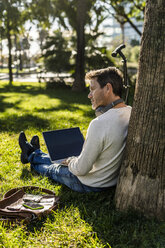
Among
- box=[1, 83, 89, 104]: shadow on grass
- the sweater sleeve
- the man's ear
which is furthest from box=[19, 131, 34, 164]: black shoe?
box=[1, 83, 89, 104]: shadow on grass

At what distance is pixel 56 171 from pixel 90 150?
1.00 metres

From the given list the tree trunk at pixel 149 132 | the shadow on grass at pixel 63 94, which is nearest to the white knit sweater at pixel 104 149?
the tree trunk at pixel 149 132

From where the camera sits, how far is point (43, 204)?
307 cm

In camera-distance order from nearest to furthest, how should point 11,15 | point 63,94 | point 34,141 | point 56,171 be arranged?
point 56,171 → point 34,141 → point 63,94 → point 11,15

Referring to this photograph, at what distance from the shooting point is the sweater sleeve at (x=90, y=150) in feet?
9.14

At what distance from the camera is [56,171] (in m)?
3.67

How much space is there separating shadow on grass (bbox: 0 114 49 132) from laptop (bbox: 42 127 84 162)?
2804 mm

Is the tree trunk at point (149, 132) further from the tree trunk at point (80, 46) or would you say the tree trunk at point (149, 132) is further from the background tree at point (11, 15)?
the background tree at point (11, 15)

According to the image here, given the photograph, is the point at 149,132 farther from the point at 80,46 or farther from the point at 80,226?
the point at 80,46

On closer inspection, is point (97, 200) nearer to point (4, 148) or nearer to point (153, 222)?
point (153, 222)

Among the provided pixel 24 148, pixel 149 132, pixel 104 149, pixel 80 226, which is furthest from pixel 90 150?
pixel 24 148

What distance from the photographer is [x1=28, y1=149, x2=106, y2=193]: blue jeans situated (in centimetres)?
337

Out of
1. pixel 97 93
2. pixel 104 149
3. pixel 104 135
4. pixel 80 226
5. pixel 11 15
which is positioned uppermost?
pixel 11 15

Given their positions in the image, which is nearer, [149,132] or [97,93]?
[149,132]
